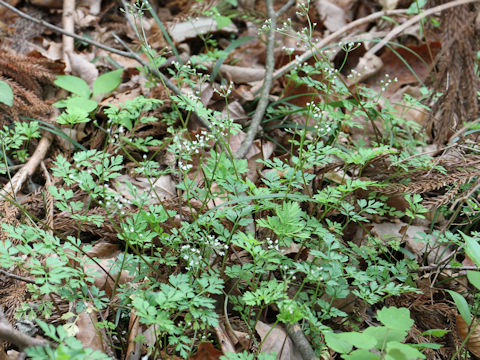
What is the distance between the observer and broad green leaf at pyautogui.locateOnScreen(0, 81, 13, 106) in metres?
2.45

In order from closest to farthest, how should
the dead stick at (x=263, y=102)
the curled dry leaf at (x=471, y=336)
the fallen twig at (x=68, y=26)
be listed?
1. the curled dry leaf at (x=471, y=336)
2. the dead stick at (x=263, y=102)
3. the fallen twig at (x=68, y=26)

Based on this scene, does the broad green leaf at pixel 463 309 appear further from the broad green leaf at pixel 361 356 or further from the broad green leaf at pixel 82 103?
the broad green leaf at pixel 82 103

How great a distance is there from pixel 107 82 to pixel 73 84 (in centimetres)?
23

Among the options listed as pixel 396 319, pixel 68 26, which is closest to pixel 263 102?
pixel 396 319

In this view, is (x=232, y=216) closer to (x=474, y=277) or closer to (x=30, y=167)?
(x=474, y=277)

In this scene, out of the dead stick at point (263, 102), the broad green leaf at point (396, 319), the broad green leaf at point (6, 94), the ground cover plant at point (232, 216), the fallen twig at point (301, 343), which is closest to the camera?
the broad green leaf at point (396, 319)

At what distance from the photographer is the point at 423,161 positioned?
2.30 m

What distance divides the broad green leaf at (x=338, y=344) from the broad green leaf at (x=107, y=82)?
222 cm

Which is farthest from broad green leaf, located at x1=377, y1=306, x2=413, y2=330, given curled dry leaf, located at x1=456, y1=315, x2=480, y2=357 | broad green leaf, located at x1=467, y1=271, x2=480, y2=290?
curled dry leaf, located at x1=456, y1=315, x2=480, y2=357

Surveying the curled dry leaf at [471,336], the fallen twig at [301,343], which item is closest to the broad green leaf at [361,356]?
the fallen twig at [301,343]

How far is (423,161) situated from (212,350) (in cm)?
148

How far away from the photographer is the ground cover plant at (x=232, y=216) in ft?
5.28

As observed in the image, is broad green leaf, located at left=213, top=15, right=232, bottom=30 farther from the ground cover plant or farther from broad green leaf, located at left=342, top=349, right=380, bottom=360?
broad green leaf, located at left=342, top=349, right=380, bottom=360

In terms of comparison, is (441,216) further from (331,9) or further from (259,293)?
(331,9)
